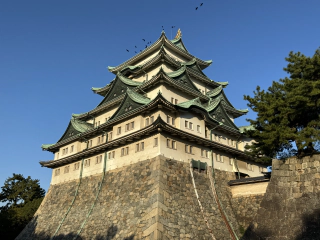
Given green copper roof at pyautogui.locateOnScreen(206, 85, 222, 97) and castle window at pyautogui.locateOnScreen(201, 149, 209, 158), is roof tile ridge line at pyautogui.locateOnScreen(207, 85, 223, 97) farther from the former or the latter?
castle window at pyautogui.locateOnScreen(201, 149, 209, 158)

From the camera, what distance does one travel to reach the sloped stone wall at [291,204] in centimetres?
1725

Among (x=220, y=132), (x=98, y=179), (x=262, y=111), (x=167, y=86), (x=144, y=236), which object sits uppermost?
(x=167, y=86)

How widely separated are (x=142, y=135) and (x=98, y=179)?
7.66 m

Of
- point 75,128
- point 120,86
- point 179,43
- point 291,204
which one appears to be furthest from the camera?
point 179,43

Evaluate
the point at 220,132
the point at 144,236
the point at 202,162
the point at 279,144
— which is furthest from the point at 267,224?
the point at 220,132

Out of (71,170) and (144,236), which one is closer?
(144,236)

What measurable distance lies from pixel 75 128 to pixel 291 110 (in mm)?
25418

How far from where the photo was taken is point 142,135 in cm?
2734

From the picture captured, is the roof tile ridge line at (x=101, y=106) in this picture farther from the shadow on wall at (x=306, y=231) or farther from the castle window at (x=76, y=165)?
the shadow on wall at (x=306, y=231)

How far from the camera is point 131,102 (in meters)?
30.2

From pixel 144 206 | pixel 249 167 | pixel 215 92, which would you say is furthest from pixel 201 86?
pixel 144 206

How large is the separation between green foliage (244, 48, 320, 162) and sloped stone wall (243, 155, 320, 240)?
1.16 metres

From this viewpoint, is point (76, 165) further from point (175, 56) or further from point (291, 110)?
point (291, 110)

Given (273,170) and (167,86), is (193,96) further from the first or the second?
(273,170)
